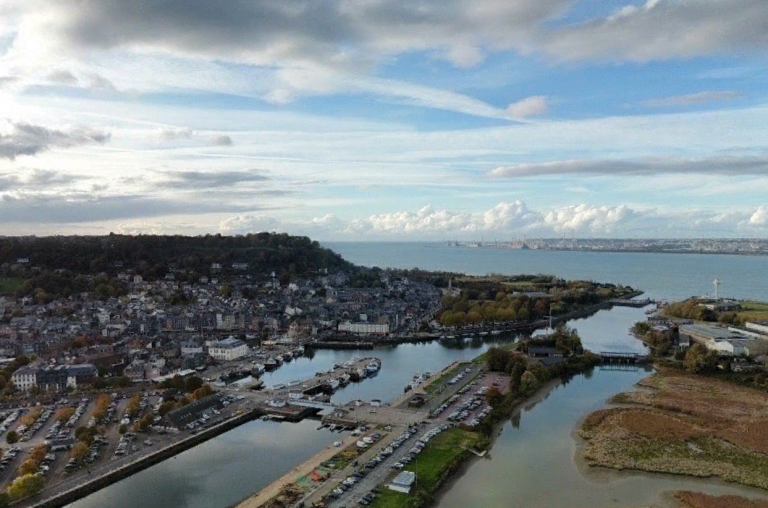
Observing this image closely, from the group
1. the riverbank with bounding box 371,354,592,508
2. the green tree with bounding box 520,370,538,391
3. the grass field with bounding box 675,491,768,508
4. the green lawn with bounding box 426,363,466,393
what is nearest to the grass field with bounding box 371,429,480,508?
the riverbank with bounding box 371,354,592,508

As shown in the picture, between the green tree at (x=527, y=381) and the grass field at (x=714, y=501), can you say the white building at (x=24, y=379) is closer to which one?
the green tree at (x=527, y=381)

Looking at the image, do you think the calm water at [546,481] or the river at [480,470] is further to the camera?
the river at [480,470]

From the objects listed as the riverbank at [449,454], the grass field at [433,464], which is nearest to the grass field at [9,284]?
the riverbank at [449,454]

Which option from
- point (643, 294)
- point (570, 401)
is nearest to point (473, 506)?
point (570, 401)

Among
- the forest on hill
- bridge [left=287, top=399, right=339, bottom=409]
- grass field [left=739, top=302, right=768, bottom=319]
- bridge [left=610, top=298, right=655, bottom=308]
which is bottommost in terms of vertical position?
bridge [left=610, top=298, right=655, bottom=308]

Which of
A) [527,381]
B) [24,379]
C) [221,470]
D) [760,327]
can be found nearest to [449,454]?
[221,470]

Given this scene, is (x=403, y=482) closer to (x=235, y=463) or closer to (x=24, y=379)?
(x=235, y=463)

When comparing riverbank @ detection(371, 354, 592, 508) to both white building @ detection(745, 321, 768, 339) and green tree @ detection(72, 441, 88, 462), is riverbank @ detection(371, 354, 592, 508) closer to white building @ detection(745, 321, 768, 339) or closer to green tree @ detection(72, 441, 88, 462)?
green tree @ detection(72, 441, 88, 462)
